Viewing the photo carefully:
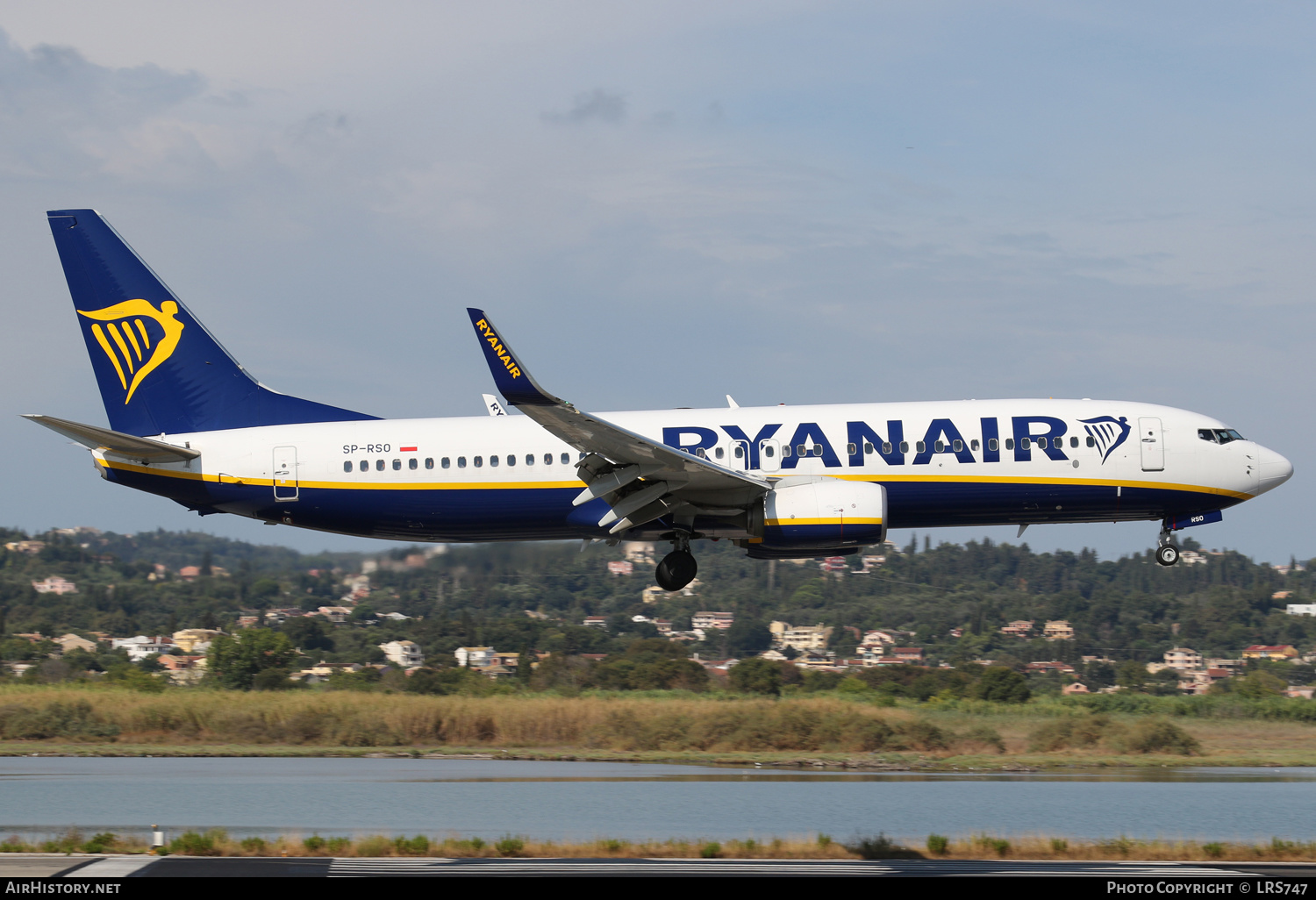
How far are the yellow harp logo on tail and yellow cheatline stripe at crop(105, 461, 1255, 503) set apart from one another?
3.38m

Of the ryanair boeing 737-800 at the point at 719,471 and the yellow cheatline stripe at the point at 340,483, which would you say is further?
the yellow cheatline stripe at the point at 340,483

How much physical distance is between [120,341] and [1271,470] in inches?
1173

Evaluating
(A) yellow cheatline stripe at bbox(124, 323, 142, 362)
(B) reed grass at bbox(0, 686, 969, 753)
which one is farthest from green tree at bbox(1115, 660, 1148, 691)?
(A) yellow cheatline stripe at bbox(124, 323, 142, 362)

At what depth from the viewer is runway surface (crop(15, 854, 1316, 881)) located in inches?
898

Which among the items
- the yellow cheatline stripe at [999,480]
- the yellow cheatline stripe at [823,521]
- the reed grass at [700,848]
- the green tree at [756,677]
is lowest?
the reed grass at [700,848]

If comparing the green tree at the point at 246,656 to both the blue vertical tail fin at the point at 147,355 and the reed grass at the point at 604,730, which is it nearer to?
the reed grass at the point at 604,730

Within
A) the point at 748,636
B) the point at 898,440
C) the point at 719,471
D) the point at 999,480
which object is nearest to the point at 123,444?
the point at 719,471

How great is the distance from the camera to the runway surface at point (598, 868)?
74.8ft

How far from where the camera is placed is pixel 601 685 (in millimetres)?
53812

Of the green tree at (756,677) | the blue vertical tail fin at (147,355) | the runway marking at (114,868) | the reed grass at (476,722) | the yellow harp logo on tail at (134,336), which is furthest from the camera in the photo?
the green tree at (756,677)

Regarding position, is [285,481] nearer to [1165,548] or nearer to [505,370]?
[505,370]

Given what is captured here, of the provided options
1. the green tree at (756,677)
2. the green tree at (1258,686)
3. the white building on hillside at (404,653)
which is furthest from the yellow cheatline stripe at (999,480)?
the white building on hillside at (404,653)

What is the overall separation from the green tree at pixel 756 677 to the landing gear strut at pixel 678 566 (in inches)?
864
